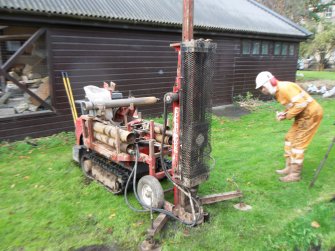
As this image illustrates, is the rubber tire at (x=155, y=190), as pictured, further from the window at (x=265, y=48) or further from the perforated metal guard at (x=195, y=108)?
the window at (x=265, y=48)

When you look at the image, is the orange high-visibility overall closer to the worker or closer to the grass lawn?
the worker

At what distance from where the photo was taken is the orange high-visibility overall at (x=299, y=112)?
5.19m

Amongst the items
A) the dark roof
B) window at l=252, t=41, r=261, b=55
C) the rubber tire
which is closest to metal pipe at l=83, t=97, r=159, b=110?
the rubber tire

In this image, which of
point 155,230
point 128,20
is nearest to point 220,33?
point 128,20

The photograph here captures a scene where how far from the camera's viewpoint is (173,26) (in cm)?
1095

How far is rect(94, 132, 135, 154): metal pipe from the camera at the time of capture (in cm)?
474

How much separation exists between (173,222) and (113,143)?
1604 millimetres

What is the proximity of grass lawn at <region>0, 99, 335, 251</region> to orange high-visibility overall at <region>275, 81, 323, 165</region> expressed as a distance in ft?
2.25

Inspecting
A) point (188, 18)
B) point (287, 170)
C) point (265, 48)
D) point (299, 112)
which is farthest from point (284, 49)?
point (188, 18)

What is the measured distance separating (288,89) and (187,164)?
2485 mm

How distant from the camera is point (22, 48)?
7.79 m

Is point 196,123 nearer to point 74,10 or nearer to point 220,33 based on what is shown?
point 74,10

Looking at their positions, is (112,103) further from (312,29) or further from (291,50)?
(312,29)

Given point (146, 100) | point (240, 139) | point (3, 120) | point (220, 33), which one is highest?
point (220, 33)
